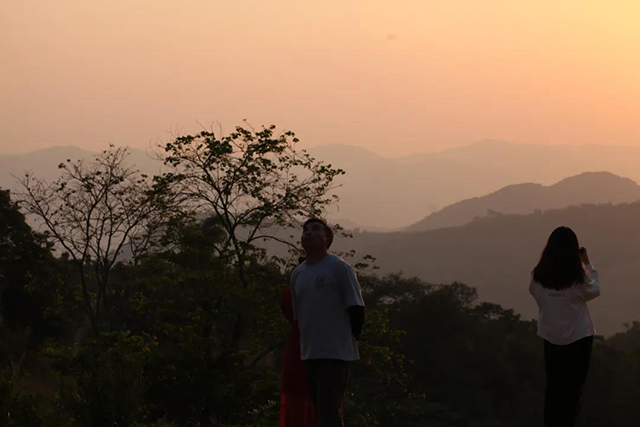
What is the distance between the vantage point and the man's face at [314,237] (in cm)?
612

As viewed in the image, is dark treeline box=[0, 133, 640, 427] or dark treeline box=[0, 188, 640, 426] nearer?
dark treeline box=[0, 188, 640, 426]

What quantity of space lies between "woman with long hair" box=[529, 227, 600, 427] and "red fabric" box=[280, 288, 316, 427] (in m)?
1.92

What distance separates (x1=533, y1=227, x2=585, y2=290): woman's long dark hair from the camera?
6.72 meters

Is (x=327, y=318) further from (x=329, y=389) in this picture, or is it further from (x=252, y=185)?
(x=252, y=185)

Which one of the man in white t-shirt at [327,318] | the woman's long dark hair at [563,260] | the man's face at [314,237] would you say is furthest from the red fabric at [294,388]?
the woman's long dark hair at [563,260]

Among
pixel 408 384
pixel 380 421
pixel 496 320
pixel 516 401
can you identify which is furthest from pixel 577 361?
pixel 496 320

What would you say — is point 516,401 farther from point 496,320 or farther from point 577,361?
point 577,361

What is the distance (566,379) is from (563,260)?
94cm

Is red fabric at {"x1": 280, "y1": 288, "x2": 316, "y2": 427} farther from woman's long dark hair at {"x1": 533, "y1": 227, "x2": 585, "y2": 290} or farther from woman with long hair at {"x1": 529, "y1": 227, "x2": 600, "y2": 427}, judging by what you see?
woman's long dark hair at {"x1": 533, "y1": 227, "x2": 585, "y2": 290}

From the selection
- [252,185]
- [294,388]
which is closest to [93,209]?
[252,185]

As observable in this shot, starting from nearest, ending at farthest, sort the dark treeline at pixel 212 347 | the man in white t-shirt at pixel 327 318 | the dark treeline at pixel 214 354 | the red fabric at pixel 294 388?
the man in white t-shirt at pixel 327 318 < the red fabric at pixel 294 388 < the dark treeline at pixel 214 354 < the dark treeline at pixel 212 347

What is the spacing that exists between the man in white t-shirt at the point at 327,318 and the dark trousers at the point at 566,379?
1.73 meters

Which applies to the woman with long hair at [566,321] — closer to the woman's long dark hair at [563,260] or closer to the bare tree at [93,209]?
the woman's long dark hair at [563,260]

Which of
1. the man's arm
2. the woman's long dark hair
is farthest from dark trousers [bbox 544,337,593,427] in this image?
the man's arm
